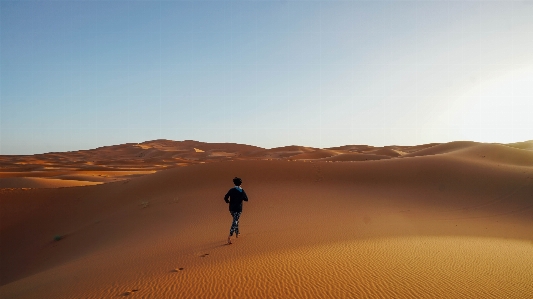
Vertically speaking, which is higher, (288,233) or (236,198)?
(236,198)

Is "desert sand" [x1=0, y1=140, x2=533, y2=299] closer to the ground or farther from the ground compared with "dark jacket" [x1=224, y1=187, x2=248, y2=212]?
closer to the ground

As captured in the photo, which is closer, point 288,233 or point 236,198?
point 236,198

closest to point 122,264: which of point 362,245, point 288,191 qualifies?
point 362,245

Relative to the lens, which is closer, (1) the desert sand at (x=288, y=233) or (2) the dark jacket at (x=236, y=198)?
(1) the desert sand at (x=288, y=233)

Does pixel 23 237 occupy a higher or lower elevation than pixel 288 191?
lower

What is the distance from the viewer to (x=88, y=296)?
6.19m

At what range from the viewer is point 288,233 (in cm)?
1070

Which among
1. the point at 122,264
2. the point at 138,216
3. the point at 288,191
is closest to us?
the point at 122,264

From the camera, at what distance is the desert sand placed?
6.37 metres

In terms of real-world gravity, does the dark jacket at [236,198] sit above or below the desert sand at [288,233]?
above

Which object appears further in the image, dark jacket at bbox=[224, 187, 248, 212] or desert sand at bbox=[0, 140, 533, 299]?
dark jacket at bbox=[224, 187, 248, 212]

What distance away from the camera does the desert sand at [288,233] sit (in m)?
6.37

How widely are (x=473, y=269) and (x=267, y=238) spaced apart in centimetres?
512

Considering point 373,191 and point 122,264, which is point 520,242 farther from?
point 122,264
